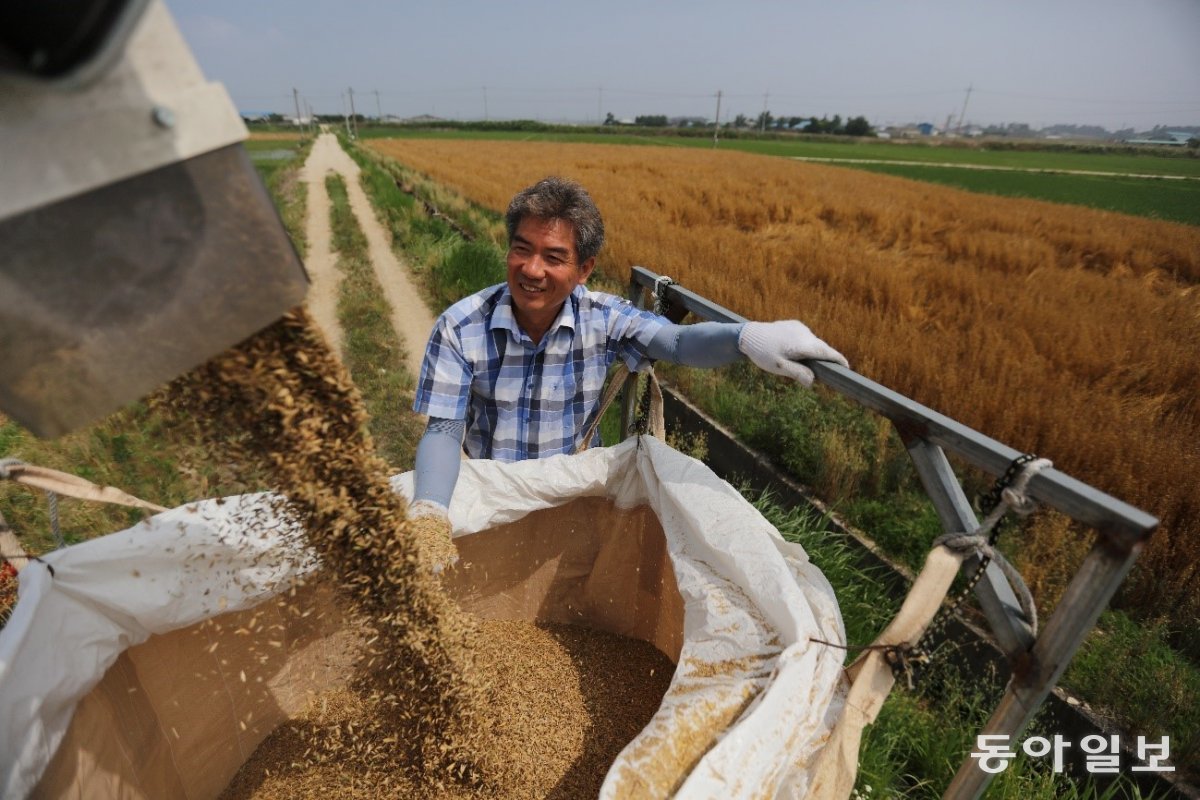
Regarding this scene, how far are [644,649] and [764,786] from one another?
103cm

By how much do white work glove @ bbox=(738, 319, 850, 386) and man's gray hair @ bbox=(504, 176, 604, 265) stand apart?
0.67 m

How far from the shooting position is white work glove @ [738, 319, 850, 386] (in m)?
1.34

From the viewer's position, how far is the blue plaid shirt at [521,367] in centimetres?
192

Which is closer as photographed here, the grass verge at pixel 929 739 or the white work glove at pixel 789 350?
the white work glove at pixel 789 350

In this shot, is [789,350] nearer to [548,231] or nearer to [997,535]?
[997,535]

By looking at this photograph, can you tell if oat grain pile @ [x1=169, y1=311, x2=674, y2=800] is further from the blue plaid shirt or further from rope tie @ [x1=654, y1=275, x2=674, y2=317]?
rope tie @ [x1=654, y1=275, x2=674, y2=317]

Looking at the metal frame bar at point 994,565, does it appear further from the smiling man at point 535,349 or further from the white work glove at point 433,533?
the white work glove at point 433,533

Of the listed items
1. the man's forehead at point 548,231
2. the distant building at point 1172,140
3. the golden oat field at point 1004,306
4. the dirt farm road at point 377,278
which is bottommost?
the distant building at point 1172,140

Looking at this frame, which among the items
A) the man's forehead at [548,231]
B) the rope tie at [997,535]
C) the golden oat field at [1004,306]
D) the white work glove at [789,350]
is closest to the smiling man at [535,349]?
the man's forehead at [548,231]

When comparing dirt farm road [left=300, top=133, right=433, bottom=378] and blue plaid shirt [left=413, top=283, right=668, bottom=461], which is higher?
blue plaid shirt [left=413, top=283, right=668, bottom=461]

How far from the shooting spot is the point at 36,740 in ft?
3.56

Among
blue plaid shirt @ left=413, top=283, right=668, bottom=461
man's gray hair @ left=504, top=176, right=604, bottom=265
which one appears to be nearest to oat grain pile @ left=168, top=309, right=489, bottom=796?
blue plaid shirt @ left=413, top=283, right=668, bottom=461

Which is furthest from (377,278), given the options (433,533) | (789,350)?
(789,350)

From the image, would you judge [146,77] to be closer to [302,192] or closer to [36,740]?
[36,740]
